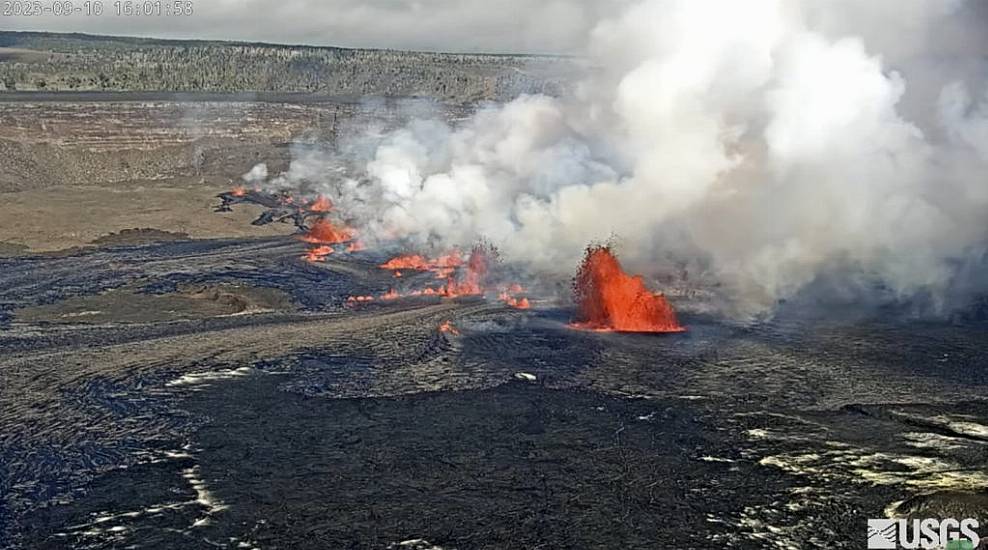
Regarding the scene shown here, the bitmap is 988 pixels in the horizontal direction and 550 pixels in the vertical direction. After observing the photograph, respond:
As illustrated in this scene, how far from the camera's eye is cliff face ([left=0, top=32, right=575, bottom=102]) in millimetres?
124438

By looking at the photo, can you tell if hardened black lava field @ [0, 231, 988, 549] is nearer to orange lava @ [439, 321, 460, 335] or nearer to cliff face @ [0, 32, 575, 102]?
orange lava @ [439, 321, 460, 335]

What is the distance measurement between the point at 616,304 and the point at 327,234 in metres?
29.2

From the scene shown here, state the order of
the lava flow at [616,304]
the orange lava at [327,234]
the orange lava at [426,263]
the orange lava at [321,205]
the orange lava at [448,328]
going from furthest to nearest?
the orange lava at [321,205], the orange lava at [327,234], the orange lava at [426,263], the lava flow at [616,304], the orange lava at [448,328]

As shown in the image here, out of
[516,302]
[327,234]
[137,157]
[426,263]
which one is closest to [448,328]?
[516,302]

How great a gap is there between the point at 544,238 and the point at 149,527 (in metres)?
29.3

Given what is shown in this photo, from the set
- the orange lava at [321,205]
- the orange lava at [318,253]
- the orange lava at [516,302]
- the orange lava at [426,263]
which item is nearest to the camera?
the orange lava at [516,302]

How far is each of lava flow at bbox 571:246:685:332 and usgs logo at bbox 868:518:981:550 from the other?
1505 cm

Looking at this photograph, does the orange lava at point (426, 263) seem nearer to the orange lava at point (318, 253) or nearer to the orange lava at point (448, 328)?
the orange lava at point (318, 253)

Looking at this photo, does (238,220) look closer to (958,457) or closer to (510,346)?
(510,346)

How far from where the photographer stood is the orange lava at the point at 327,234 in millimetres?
56000

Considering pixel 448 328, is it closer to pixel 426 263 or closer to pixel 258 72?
pixel 426 263

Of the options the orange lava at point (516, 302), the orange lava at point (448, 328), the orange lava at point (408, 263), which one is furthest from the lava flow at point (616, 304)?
the orange lava at point (408, 263)

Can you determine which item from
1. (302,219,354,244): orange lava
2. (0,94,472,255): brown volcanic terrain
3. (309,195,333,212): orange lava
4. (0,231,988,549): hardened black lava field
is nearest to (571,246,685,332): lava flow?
(0,231,988,549): hardened black lava field

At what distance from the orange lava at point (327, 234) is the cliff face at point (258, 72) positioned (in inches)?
1384
